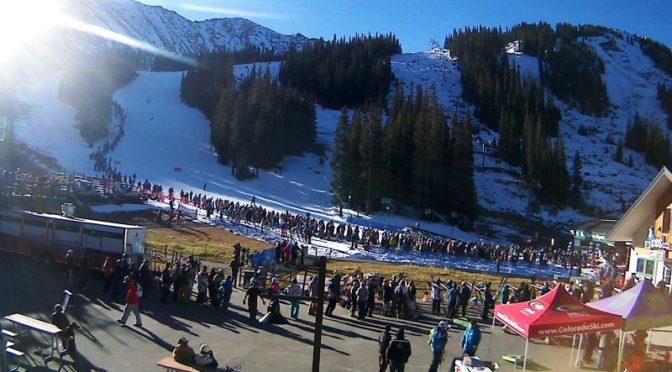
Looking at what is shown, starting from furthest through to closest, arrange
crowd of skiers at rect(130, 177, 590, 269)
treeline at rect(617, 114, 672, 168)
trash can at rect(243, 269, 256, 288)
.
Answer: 1. treeline at rect(617, 114, 672, 168)
2. crowd of skiers at rect(130, 177, 590, 269)
3. trash can at rect(243, 269, 256, 288)

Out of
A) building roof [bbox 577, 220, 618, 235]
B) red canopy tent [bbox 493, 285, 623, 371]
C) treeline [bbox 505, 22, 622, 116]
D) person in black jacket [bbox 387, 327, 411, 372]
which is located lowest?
building roof [bbox 577, 220, 618, 235]

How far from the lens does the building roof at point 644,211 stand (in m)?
27.4

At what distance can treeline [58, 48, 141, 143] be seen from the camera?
73750 mm

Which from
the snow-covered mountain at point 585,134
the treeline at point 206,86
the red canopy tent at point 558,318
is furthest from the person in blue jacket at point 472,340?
the treeline at point 206,86

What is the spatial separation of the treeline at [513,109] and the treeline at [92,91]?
54718 millimetres

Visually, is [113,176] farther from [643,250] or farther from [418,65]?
[418,65]

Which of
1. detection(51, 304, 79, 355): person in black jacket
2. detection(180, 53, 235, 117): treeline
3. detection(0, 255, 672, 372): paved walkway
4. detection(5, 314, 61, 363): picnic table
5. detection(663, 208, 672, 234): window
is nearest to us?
detection(5, 314, 61, 363): picnic table

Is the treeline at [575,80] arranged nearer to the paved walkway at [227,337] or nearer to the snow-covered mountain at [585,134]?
the snow-covered mountain at [585,134]

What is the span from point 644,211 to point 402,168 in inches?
1298

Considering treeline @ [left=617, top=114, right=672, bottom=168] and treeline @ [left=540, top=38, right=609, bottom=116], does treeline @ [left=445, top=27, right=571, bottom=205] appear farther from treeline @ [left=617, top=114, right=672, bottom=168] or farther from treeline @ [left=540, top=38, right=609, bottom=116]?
treeline @ [left=617, top=114, right=672, bottom=168]

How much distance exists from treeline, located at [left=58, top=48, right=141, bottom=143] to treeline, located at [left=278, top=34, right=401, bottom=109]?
101 feet

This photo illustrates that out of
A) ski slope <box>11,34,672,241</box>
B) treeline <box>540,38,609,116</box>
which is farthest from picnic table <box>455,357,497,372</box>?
treeline <box>540,38,609,116</box>

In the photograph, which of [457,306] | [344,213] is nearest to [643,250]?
[457,306]

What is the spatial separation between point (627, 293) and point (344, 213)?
40397 millimetres
